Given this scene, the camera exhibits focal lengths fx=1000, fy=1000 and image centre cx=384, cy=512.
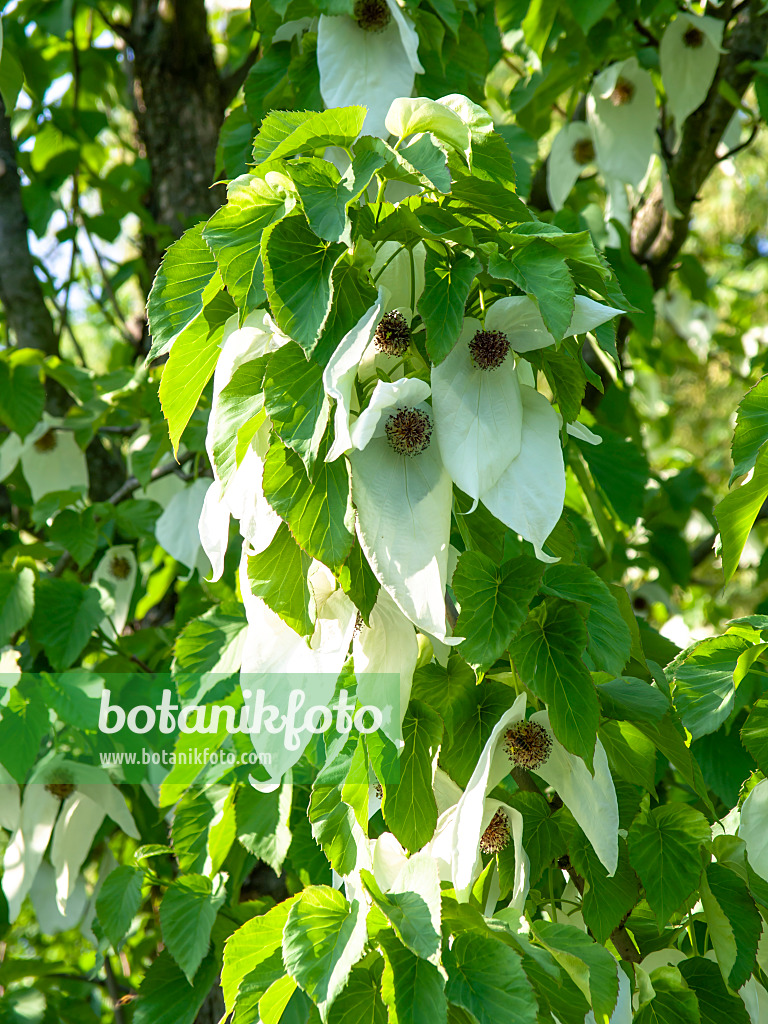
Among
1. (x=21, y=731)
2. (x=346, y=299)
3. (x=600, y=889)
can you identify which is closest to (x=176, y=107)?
(x=21, y=731)

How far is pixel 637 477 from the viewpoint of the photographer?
1.57m

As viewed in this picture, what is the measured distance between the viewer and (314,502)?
2.25 ft

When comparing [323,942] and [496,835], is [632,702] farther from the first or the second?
[323,942]

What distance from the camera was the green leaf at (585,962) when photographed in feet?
2.21

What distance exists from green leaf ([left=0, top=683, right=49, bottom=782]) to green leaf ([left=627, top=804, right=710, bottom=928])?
33.1 inches

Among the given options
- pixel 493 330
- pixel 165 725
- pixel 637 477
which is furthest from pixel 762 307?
pixel 493 330

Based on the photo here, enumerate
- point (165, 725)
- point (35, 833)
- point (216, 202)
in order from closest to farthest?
point (35, 833), point (165, 725), point (216, 202)

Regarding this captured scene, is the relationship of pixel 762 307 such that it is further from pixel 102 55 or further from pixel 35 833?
pixel 35 833

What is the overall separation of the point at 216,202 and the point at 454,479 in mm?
1685

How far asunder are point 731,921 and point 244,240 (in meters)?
0.65

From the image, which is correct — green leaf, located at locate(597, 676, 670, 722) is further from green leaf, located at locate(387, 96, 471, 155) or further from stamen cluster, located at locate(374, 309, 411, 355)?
green leaf, located at locate(387, 96, 471, 155)

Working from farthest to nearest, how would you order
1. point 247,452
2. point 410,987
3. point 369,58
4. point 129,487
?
point 129,487
point 369,58
point 247,452
point 410,987

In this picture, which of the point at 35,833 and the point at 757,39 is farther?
the point at 757,39

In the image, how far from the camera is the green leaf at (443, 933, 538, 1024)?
623mm
